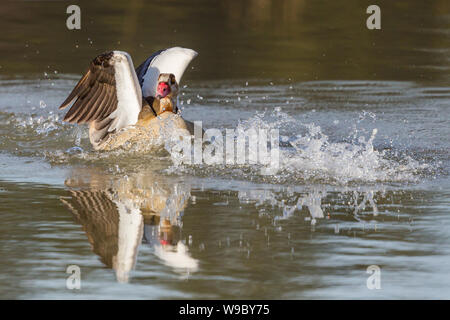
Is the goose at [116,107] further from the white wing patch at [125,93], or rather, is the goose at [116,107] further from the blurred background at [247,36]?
the blurred background at [247,36]

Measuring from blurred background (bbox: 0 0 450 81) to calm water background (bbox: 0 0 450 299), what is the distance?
8 cm

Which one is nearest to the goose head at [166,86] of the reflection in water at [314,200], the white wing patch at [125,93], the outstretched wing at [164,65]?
the outstretched wing at [164,65]

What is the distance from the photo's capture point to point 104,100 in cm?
810

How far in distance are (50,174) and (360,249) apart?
2.90 m

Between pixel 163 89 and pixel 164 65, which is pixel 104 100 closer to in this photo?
pixel 163 89

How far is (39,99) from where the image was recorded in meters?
10.7

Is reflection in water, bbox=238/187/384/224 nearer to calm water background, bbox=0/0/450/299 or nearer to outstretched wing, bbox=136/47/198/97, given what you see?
calm water background, bbox=0/0/450/299

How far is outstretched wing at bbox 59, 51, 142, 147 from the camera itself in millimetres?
7906

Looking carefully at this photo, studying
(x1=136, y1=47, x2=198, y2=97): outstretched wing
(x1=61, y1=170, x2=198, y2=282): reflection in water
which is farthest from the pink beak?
(x1=61, y1=170, x2=198, y2=282): reflection in water

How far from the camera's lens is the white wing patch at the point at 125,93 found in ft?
25.2

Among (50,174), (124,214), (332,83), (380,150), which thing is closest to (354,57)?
(332,83)

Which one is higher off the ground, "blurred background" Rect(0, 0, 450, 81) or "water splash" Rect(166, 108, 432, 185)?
"blurred background" Rect(0, 0, 450, 81)

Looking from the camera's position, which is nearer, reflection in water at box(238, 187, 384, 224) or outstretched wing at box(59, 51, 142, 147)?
reflection in water at box(238, 187, 384, 224)

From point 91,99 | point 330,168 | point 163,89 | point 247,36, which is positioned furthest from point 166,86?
point 247,36
